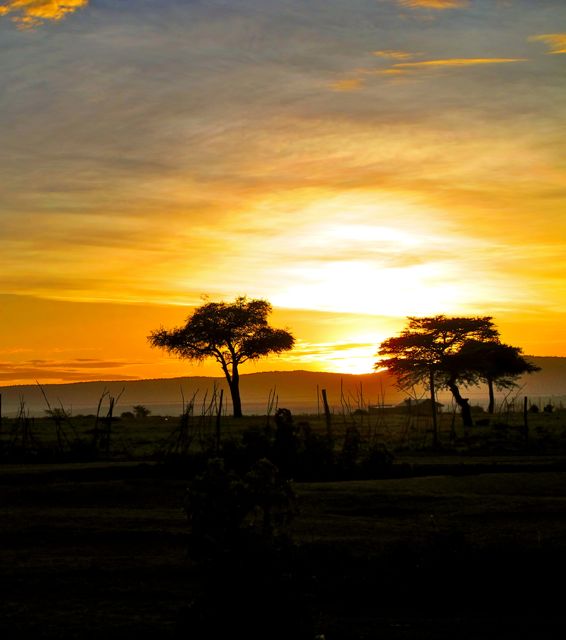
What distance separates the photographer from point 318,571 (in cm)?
1177

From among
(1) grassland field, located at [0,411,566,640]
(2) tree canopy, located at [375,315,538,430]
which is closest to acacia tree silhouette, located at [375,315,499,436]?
(2) tree canopy, located at [375,315,538,430]

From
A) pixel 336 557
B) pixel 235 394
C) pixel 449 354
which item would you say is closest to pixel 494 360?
pixel 449 354

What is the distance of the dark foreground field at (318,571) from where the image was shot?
27.2 ft

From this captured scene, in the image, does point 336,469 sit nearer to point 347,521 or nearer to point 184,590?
point 347,521

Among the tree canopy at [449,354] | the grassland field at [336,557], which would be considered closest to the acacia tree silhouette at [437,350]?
the tree canopy at [449,354]

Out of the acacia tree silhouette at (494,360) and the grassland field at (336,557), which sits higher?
the acacia tree silhouette at (494,360)

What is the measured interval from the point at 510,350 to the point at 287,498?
61.7 metres

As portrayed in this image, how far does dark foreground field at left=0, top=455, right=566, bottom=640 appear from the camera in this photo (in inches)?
326

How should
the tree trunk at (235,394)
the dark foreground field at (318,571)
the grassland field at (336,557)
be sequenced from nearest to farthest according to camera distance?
1. the dark foreground field at (318,571)
2. the grassland field at (336,557)
3. the tree trunk at (235,394)

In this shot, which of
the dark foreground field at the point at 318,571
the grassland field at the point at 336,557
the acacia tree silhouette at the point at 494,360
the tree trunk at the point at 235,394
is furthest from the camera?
the tree trunk at the point at 235,394

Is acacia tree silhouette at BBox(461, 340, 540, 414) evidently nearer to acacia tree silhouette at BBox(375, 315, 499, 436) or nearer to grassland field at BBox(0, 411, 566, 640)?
acacia tree silhouette at BBox(375, 315, 499, 436)

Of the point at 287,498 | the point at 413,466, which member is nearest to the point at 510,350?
the point at 413,466

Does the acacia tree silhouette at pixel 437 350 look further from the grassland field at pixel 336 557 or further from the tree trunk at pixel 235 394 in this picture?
the grassland field at pixel 336 557

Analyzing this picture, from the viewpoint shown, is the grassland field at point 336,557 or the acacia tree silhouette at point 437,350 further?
the acacia tree silhouette at point 437,350
